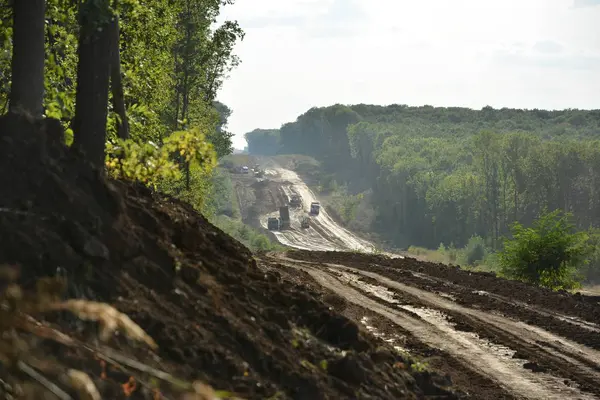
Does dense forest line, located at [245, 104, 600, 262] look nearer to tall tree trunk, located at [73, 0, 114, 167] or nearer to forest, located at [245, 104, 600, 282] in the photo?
forest, located at [245, 104, 600, 282]

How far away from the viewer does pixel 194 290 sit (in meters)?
7.49

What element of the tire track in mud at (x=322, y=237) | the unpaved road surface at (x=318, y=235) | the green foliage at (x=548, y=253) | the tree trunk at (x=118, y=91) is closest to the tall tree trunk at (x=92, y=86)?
the tree trunk at (x=118, y=91)

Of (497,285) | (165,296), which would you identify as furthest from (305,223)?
(165,296)

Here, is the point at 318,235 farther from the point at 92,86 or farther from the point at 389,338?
the point at 92,86

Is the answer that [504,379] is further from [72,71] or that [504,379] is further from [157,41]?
[157,41]

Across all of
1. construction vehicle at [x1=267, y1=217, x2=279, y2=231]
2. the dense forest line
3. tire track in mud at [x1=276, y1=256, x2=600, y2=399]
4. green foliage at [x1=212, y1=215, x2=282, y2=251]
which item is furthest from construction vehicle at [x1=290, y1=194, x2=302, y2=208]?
tire track in mud at [x1=276, y1=256, x2=600, y2=399]

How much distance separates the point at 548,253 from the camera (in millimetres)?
27859

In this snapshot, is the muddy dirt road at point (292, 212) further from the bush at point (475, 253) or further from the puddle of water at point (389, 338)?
the puddle of water at point (389, 338)

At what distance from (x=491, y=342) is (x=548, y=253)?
13.6 meters

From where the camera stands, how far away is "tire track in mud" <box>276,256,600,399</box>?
12531 millimetres

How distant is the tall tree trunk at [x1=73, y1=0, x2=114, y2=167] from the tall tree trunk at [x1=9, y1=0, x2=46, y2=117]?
622mm

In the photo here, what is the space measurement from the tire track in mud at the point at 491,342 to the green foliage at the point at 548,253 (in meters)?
7.70

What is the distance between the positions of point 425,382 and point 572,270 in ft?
71.8

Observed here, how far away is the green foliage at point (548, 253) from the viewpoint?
89.5 ft
